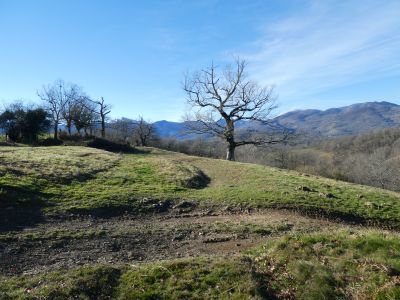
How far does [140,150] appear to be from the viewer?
44031 millimetres

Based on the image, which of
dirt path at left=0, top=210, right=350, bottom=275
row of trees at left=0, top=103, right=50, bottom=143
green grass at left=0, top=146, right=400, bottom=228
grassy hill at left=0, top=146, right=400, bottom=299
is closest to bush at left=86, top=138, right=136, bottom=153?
row of trees at left=0, top=103, right=50, bottom=143

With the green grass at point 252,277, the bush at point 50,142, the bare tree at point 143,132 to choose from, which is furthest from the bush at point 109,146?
the green grass at point 252,277

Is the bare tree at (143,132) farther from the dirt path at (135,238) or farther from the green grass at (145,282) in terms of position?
the green grass at (145,282)

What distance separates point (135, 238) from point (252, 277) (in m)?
5.25

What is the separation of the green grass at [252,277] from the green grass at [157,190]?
7247 mm

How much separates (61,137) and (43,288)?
4948cm

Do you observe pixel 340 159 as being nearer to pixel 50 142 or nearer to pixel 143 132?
pixel 143 132

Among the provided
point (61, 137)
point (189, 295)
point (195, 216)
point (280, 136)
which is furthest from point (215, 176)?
point (61, 137)

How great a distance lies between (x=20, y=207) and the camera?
15195 millimetres

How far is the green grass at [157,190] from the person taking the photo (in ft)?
54.8

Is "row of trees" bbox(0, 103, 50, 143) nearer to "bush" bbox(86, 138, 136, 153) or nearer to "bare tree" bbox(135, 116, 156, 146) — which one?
"bush" bbox(86, 138, 136, 153)

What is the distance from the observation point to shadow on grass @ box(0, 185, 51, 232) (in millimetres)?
13500

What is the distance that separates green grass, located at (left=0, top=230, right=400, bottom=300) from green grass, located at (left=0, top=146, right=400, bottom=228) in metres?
7.25


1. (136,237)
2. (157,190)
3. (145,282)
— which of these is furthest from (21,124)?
(145,282)
